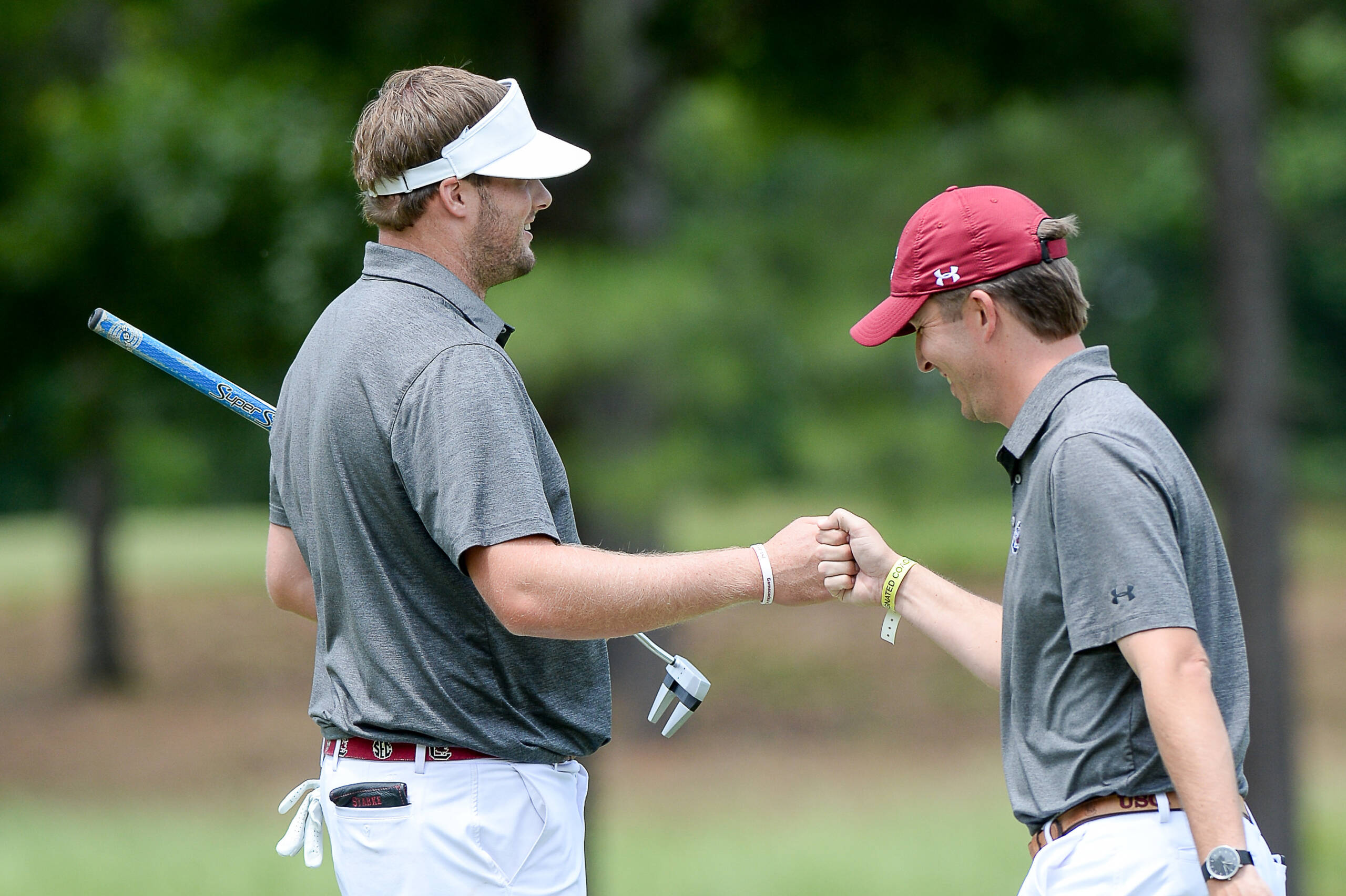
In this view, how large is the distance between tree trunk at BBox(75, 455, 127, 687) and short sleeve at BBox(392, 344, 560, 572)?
47.9 feet

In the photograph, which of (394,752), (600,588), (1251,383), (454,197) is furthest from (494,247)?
(1251,383)

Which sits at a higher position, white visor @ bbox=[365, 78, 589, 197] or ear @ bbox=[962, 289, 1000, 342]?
white visor @ bbox=[365, 78, 589, 197]

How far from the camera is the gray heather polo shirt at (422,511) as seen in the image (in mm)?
2123

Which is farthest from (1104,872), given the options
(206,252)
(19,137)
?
(19,137)

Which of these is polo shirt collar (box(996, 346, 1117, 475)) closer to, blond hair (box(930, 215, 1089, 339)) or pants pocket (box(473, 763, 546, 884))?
Result: blond hair (box(930, 215, 1089, 339))

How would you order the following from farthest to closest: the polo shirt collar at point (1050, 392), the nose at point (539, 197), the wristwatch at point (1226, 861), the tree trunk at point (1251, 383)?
the tree trunk at point (1251, 383)
the nose at point (539, 197)
the polo shirt collar at point (1050, 392)
the wristwatch at point (1226, 861)

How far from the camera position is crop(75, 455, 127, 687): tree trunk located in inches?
617

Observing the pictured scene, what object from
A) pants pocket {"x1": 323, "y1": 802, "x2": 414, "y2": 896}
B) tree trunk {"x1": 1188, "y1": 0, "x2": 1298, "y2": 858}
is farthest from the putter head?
tree trunk {"x1": 1188, "y1": 0, "x2": 1298, "y2": 858}

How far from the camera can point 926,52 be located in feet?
19.8

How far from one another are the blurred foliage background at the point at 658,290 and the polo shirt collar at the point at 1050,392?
10.0 ft

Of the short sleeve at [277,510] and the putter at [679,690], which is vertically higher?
the short sleeve at [277,510]

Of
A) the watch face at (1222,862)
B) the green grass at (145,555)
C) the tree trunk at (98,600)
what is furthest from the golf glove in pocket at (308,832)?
the green grass at (145,555)

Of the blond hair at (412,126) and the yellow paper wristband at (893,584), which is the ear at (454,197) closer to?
the blond hair at (412,126)

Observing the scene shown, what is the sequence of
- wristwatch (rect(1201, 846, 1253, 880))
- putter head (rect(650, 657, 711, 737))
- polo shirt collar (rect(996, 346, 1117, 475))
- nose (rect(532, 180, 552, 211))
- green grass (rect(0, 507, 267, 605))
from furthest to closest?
green grass (rect(0, 507, 267, 605))
putter head (rect(650, 657, 711, 737))
nose (rect(532, 180, 552, 211))
polo shirt collar (rect(996, 346, 1117, 475))
wristwatch (rect(1201, 846, 1253, 880))
